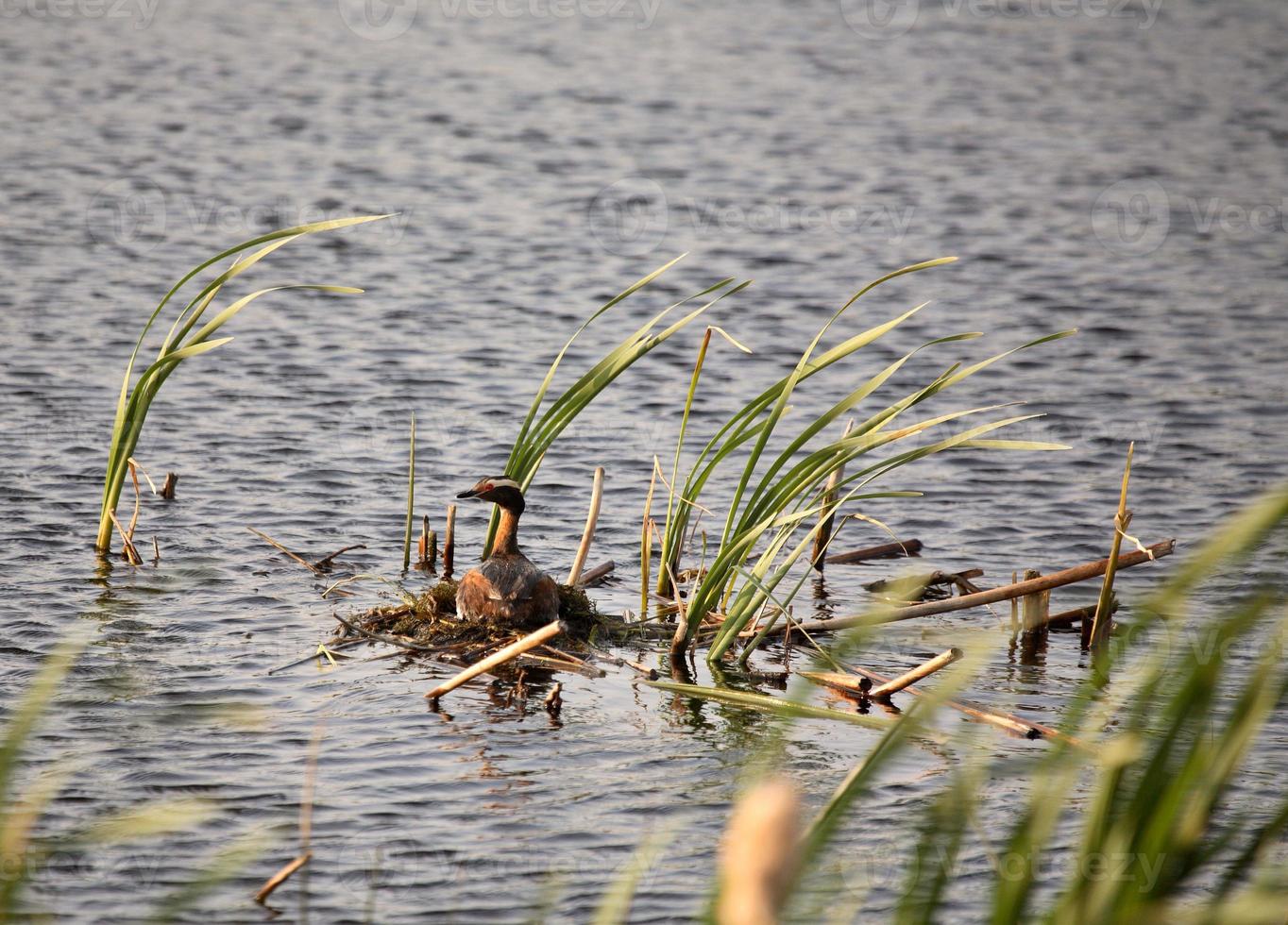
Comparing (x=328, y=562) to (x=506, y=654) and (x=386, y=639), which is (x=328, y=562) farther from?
(x=506, y=654)

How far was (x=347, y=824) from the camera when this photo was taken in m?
6.34

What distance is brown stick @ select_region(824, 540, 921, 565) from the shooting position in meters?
10.2

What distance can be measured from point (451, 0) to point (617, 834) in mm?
35079

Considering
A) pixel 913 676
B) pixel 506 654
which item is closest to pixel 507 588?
pixel 506 654

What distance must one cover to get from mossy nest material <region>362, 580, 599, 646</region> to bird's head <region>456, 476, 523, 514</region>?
1.82 ft

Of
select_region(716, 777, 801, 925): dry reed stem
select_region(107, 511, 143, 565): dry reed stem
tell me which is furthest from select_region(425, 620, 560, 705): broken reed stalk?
select_region(716, 777, 801, 925): dry reed stem

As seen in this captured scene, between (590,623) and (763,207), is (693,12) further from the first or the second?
(590,623)

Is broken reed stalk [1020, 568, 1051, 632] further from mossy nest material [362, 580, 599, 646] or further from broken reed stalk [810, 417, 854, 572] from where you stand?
mossy nest material [362, 580, 599, 646]

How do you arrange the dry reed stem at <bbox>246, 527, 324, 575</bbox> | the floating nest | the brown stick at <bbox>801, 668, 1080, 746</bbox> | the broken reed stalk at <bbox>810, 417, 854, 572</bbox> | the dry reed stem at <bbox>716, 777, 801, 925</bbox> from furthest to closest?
the dry reed stem at <bbox>246, 527, 324, 575</bbox> → the broken reed stalk at <bbox>810, 417, 854, 572</bbox> → the floating nest → the brown stick at <bbox>801, 668, 1080, 746</bbox> → the dry reed stem at <bbox>716, 777, 801, 925</bbox>

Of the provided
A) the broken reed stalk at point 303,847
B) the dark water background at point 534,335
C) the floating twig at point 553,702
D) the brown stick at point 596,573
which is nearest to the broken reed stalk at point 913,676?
the dark water background at point 534,335

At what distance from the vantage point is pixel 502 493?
8305mm

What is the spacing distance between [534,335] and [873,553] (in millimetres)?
6351

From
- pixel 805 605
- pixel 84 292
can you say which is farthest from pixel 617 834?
pixel 84 292

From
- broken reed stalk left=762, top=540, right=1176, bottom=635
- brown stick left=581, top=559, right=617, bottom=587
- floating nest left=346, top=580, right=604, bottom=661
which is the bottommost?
floating nest left=346, top=580, right=604, bottom=661
